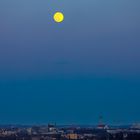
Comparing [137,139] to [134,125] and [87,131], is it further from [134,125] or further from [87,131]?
[134,125]

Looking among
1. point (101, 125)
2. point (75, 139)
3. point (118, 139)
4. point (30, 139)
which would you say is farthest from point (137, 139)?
point (101, 125)

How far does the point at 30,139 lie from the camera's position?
39.0m

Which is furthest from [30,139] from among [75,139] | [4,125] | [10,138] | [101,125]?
[101,125]

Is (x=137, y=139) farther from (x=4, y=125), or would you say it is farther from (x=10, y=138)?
(x=4, y=125)

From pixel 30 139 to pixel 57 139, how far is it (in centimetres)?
275

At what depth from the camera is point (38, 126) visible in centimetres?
5381

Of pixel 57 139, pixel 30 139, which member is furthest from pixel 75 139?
pixel 30 139

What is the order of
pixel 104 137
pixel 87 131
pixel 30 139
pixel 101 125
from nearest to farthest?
pixel 30 139 → pixel 104 137 → pixel 87 131 → pixel 101 125

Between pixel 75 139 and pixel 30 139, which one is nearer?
pixel 30 139

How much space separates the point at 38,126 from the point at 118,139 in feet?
49.3

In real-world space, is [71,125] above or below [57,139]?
above

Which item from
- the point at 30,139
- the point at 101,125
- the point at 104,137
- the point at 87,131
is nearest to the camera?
the point at 30,139

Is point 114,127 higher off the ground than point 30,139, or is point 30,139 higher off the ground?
point 114,127

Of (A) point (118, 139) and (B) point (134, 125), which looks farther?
(B) point (134, 125)
